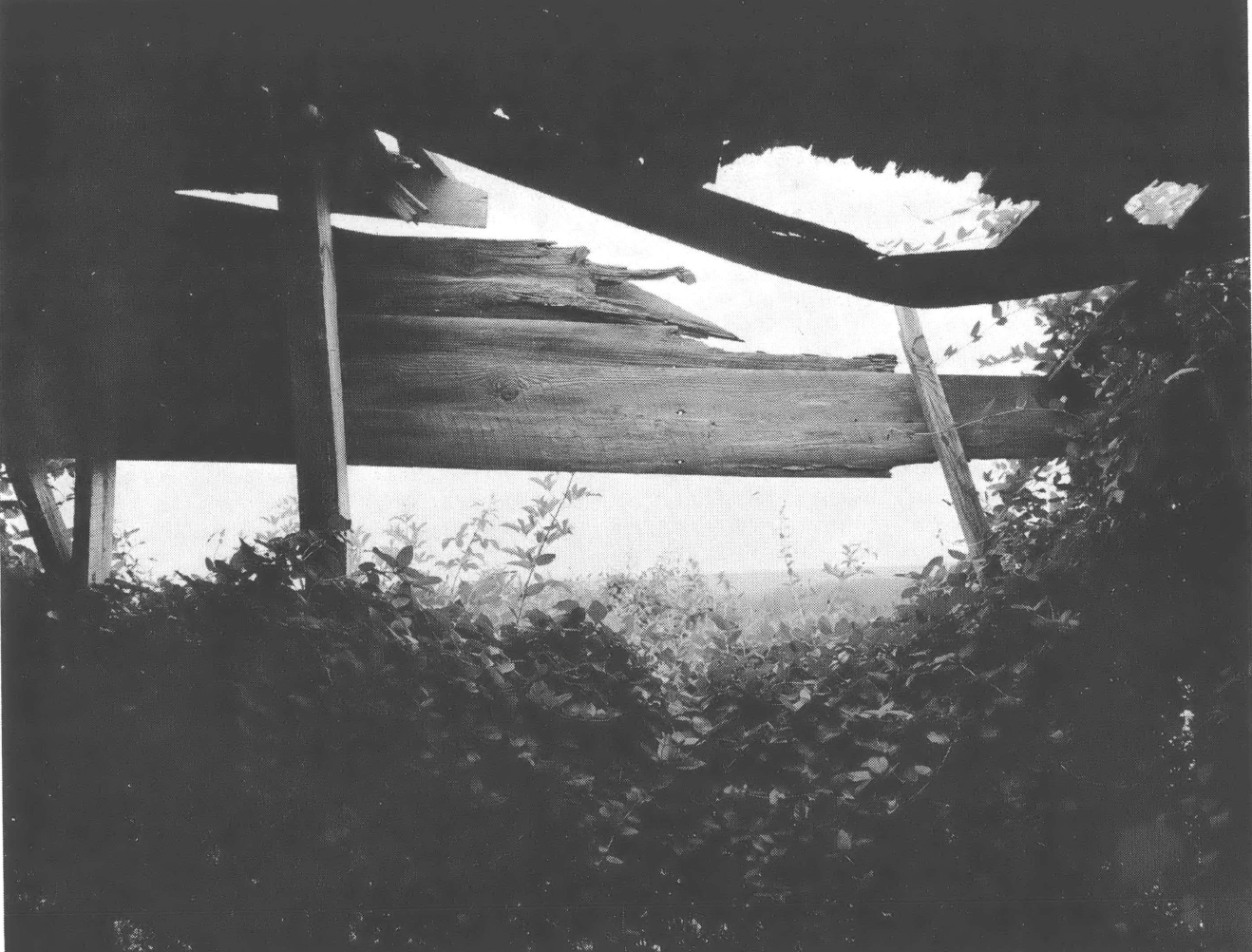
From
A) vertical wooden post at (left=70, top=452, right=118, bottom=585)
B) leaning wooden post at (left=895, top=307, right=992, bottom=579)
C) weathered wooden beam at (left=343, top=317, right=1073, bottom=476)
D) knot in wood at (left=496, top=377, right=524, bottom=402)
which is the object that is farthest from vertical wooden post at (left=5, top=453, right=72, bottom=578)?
leaning wooden post at (left=895, top=307, right=992, bottom=579)

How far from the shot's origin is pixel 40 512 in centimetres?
219

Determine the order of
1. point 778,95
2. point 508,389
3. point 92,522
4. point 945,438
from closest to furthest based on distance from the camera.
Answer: point 778,95, point 92,522, point 508,389, point 945,438

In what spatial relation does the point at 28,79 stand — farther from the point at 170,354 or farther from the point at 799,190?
the point at 799,190

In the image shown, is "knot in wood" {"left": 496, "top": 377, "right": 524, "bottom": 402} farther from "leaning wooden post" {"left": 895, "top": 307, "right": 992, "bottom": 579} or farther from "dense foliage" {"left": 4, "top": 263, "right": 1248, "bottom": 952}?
"leaning wooden post" {"left": 895, "top": 307, "right": 992, "bottom": 579}

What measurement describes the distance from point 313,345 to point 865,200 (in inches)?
68.8

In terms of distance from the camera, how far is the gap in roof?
2.31m

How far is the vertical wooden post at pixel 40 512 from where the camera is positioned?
217cm

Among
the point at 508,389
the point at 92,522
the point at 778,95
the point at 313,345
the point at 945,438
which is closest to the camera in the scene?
the point at 778,95

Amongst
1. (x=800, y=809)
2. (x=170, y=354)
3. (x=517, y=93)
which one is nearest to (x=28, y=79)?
(x=170, y=354)

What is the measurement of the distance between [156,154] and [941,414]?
2.66 m

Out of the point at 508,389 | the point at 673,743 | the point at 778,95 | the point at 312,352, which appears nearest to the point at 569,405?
the point at 508,389

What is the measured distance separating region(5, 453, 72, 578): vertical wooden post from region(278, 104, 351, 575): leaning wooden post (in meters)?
0.77

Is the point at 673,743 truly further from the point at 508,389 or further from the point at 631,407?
the point at 508,389

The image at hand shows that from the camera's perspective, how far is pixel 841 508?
2684 mm
